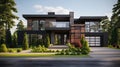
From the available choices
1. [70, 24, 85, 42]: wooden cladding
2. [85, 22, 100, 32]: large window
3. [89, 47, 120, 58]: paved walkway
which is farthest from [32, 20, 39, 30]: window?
[89, 47, 120, 58]: paved walkway

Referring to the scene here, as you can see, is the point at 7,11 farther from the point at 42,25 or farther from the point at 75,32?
the point at 75,32

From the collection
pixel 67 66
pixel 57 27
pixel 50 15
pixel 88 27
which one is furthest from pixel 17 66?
pixel 88 27

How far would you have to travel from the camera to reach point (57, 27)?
45625 millimetres

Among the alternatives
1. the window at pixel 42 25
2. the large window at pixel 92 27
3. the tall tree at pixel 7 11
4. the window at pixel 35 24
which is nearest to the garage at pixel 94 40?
the large window at pixel 92 27

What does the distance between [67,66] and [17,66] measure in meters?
3.61

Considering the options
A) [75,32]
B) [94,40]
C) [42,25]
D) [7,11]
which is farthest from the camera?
[94,40]

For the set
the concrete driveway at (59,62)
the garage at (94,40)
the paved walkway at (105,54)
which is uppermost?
the garage at (94,40)

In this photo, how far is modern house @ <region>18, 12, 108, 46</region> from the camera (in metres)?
46.6

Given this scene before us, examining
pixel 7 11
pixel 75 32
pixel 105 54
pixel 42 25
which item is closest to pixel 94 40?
pixel 75 32

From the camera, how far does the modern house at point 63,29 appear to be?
46.6 metres

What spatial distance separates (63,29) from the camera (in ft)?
149

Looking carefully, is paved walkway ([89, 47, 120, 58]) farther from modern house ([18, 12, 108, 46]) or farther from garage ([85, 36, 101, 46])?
garage ([85, 36, 101, 46])

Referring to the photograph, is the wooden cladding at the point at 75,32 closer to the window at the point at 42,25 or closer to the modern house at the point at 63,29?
the modern house at the point at 63,29

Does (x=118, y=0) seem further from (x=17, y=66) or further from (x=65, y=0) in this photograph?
(x=17, y=66)
